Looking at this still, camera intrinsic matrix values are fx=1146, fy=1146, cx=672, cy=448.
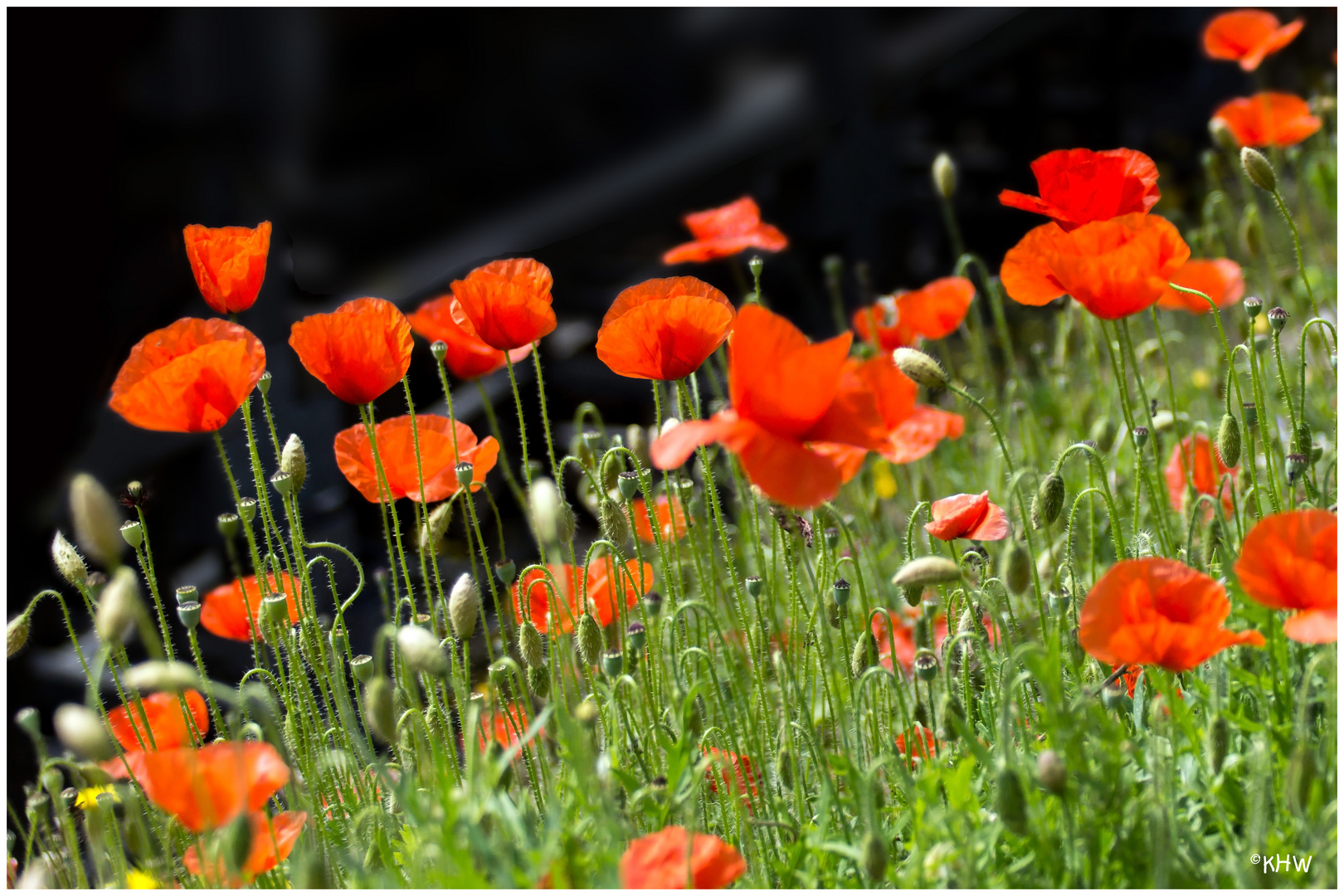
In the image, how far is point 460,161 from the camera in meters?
5.14

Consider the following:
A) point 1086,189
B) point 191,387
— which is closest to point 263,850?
point 191,387

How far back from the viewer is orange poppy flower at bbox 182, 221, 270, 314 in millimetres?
1775

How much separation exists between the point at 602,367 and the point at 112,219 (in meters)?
1.83

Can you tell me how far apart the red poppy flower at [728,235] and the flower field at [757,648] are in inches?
0.6

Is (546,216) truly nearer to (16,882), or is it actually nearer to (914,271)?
(914,271)

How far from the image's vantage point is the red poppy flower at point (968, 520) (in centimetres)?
168

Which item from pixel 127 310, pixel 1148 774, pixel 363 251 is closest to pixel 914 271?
pixel 363 251

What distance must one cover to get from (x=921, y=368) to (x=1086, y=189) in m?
0.38

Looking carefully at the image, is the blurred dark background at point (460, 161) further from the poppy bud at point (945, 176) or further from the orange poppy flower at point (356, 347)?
the orange poppy flower at point (356, 347)

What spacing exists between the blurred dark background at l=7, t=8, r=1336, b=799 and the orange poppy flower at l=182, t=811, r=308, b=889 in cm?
163

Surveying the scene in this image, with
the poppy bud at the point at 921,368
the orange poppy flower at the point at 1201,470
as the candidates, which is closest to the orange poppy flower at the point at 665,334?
the poppy bud at the point at 921,368

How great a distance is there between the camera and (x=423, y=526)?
2.01 m

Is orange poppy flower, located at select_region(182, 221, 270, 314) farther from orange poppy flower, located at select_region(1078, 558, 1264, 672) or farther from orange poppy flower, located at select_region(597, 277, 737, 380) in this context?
orange poppy flower, located at select_region(1078, 558, 1264, 672)

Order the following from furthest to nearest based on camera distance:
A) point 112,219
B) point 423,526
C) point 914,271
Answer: point 914,271
point 112,219
point 423,526
